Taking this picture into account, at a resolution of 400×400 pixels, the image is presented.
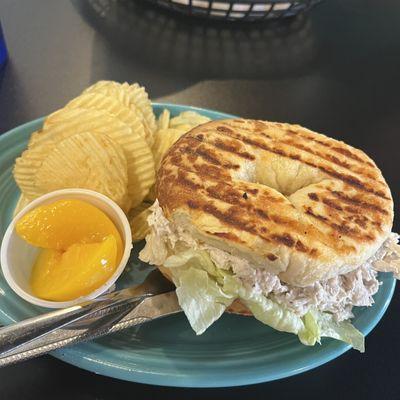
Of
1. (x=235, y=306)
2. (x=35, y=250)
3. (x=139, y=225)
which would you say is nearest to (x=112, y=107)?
(x=139, y=225)

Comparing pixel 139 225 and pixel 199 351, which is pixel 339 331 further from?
pixel 139 225

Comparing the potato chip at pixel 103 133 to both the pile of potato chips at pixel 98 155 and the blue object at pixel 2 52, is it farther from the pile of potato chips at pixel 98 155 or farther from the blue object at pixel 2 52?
the blue object at pixel 2 52

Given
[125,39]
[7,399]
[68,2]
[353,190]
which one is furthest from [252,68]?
[7,399]

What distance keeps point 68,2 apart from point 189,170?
2.17m

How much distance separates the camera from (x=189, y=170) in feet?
4.51

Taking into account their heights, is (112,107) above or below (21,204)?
above

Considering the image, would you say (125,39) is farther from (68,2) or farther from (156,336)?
(156,336)

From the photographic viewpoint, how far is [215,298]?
4.09 ft

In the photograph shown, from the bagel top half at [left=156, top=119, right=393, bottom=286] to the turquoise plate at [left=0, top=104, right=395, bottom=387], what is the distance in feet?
0.84

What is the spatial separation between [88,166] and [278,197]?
675 millimetres

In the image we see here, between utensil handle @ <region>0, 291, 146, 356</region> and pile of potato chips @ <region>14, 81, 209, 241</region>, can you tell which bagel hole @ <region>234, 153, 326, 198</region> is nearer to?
pile of potato chips @ <region>14, 81, 209, 241</region>

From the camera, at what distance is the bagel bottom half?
134 centimetres

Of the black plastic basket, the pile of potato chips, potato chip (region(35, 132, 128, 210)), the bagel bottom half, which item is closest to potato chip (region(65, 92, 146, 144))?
the pile of potato chips

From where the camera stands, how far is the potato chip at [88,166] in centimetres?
153
